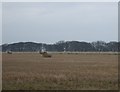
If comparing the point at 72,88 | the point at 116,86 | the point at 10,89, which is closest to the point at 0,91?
the point at 10,89

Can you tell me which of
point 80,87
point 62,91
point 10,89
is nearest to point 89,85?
point 80,87

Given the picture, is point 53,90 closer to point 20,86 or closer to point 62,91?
point 62,91

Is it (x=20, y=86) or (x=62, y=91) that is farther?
(x=20, y=86)

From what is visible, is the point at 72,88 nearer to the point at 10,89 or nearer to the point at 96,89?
the point at 96,89

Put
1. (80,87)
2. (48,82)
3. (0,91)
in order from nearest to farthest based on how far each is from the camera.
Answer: (0,91) < (80,87) < (48,82)

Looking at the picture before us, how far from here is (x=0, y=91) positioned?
16.0 metres

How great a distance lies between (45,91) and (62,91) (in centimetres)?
78

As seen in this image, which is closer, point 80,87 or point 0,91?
point 0,91

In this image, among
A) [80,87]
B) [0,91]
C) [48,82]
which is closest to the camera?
[0,91]

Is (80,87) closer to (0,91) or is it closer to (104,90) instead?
(104,90)

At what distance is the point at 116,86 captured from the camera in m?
17.8

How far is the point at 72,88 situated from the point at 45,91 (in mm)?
1591

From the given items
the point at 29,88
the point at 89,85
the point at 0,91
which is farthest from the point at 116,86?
the point at 0,91

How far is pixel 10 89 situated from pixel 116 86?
5.36 m
